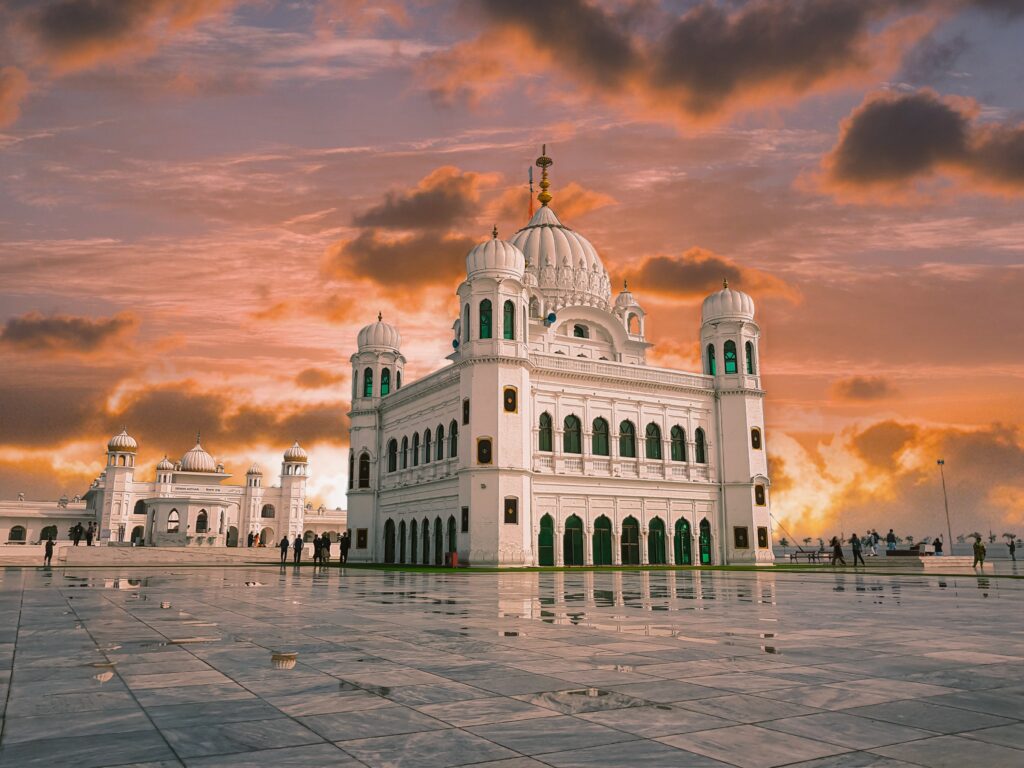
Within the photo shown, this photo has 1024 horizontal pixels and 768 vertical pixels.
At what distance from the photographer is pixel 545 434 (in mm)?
43188

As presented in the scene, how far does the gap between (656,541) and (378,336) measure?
73.4 ft

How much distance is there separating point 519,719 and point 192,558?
1988 inches

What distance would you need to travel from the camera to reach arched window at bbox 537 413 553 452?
43.0 m

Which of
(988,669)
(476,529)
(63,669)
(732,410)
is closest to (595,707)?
(988,669)

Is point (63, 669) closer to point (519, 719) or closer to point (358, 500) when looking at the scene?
point (519, 719)

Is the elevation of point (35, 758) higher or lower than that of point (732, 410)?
lower

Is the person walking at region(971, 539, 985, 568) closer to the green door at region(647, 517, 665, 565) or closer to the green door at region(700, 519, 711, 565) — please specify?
the green door at region(700, 519, 711, 565)

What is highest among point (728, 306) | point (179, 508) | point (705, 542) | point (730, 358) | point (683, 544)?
point (728, 306)

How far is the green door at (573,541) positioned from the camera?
42.4 m

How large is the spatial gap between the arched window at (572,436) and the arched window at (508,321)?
18.6 feet

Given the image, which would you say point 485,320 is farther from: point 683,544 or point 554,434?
point 683,544

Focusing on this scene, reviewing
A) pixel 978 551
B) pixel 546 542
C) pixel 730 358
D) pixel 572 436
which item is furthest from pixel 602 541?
pixel 978 551

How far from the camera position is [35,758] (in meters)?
4.46

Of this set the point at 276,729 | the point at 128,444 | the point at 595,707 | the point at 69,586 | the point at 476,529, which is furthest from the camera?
the point at 128,444
